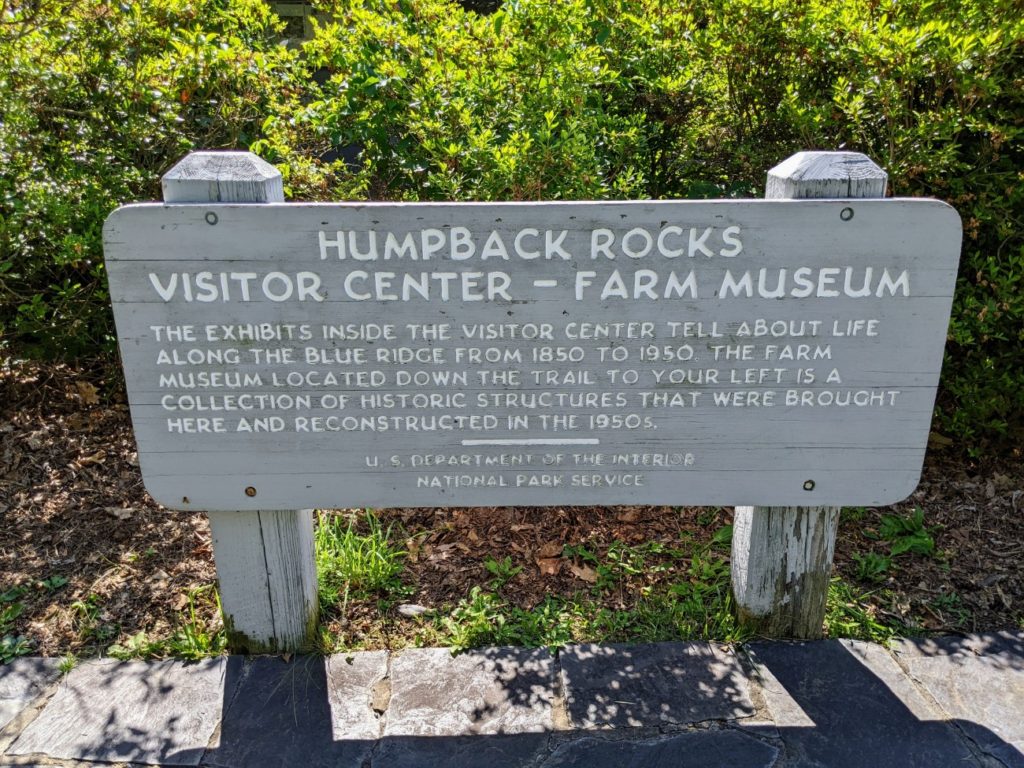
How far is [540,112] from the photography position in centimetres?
310

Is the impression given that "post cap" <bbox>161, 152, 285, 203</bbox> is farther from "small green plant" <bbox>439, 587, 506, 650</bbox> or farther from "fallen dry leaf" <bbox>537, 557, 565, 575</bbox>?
"fallen dry leaf" <bbox>537, 557, 565, 575</bbox>

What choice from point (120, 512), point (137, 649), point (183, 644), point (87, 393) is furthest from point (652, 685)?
point (87, 393)

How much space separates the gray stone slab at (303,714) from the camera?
7.45 feet

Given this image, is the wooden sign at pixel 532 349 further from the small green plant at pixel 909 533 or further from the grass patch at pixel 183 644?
the small green plant at pixel 909 533

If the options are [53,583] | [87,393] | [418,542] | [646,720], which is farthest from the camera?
[87,393]

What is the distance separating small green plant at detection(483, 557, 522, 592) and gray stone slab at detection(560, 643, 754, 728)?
1.44 ft

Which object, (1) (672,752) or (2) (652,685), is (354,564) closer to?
(2) (652,685)

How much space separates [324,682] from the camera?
2545 millimetres

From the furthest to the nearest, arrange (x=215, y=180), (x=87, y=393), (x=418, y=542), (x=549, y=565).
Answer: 1. (x=87, y=393)
2. (x=418, y=542)
3. (x=549, y=565)
4. (x=215, y=180)

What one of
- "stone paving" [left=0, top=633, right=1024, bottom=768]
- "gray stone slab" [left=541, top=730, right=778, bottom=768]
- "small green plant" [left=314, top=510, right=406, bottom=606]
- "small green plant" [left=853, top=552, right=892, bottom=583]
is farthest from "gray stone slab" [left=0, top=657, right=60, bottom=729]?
"small green plant" [left=853, top=552, right=892, bottom=583]

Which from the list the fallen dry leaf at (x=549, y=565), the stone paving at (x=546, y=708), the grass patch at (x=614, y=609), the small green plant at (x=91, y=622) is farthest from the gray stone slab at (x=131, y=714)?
the fallen dry leaf at (x=549, y=565)

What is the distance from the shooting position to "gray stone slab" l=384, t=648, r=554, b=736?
7.80 ft

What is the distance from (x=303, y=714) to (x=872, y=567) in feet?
7.01

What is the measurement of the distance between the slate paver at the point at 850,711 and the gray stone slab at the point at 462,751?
0.72m
